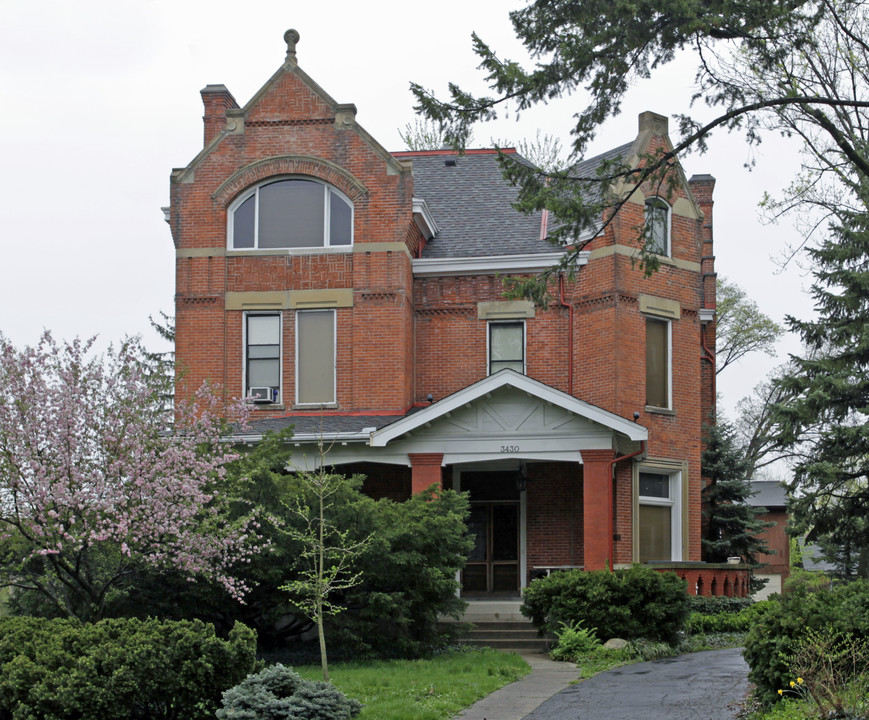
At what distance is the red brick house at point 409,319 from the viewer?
82.5 ft

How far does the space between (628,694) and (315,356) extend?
1317 centimetres

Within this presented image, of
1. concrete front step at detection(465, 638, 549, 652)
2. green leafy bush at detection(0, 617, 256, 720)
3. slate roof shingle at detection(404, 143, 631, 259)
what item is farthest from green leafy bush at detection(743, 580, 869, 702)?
slate roof shingle at detection(404, 143, 631, 259)

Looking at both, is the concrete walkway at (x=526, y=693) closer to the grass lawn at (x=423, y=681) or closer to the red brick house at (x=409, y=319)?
the grass lawn at (x=423, y=681)

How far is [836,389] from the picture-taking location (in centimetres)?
2716

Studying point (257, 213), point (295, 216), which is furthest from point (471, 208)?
point (257, 213)

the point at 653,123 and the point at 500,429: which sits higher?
the point at 653,123

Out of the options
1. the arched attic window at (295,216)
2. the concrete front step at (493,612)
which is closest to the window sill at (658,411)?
the concrete front step at (493,612)

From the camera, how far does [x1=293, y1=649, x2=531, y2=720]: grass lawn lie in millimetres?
13031

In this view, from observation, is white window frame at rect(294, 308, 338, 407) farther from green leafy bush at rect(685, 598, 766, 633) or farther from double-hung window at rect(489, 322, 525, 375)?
green leafy bush at rect(685, 598, 766, 633)

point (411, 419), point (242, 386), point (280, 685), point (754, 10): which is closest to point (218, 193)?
point (242, 386)

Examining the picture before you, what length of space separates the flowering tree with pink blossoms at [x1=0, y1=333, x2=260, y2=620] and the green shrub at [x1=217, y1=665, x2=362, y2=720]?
12.0 feet

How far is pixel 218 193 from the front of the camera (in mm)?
25953

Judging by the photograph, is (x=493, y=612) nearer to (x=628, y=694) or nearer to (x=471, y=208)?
(x=628, y=694)

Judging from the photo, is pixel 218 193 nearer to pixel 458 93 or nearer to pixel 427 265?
pixel 427 265
